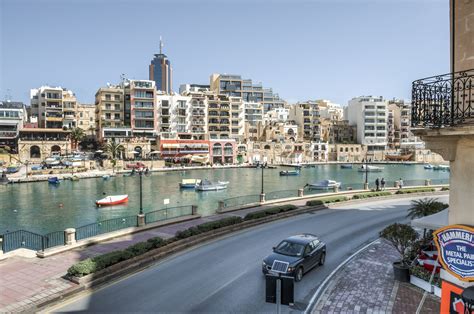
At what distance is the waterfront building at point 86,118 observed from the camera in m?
111

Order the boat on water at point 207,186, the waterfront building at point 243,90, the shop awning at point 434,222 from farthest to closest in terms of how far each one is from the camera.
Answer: the waterfront building at point 243,90, the boat on water at point 207,186, the shop awning at point 434,222

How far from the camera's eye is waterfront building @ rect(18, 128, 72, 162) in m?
92.6

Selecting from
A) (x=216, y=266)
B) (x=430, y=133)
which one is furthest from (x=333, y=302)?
(x=430, y=133)

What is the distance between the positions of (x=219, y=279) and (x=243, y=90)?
153442mm

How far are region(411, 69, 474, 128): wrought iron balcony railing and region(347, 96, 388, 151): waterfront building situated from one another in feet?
441

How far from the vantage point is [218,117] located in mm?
119562

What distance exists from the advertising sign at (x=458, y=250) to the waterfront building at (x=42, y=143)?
99822 millimetres

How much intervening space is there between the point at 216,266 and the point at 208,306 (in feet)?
13.7

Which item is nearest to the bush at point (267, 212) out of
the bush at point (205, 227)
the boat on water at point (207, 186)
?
the bush at point (205, 227)

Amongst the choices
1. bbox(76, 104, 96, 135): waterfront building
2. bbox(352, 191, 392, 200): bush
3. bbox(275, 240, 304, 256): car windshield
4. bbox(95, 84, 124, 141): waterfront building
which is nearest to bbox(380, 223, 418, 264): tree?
bbox(275, 240, 304, 256): car windshield

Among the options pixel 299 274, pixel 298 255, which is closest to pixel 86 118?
pixel 298 255

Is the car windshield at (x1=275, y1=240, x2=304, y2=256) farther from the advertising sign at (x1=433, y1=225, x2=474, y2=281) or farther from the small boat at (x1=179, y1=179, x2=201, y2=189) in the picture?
the small boat at (x1=179, y1=179, x2=201, y2=189)

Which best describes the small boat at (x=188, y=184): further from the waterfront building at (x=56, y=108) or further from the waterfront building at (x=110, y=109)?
the waterfront building at (x=56, y=108)

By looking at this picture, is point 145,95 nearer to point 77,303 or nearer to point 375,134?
point 375,134
